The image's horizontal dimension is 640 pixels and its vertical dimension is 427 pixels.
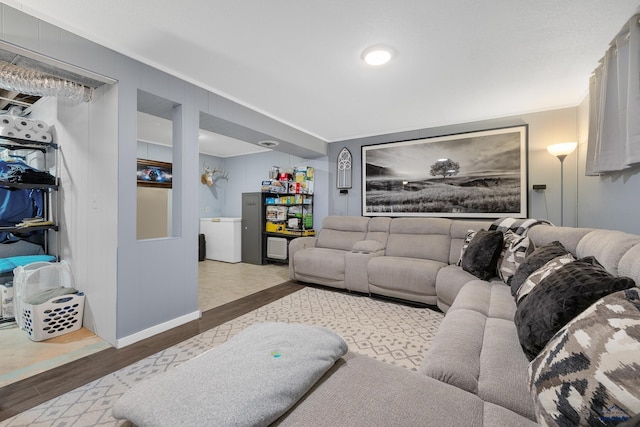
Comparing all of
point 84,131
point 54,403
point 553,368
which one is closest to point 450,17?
point 553,368

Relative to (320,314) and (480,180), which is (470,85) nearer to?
(480,180)

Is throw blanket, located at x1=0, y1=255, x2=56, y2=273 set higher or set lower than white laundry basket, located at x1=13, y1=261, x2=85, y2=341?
higher

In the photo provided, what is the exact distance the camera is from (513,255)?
2242 mm

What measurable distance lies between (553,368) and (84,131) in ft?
11.3

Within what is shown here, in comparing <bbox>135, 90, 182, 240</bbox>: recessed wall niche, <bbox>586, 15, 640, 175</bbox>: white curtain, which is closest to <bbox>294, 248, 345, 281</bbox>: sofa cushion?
<bbox>135, 90, 182, 240</bbox>: recessed wall niche

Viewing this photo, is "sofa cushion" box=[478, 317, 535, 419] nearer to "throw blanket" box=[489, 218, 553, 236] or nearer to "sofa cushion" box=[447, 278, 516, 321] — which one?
"sofa cushion" box=[447, 278, 516, 321]

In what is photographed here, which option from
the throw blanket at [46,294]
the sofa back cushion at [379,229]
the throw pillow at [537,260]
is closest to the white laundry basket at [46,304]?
the throw blanket at [46,294]

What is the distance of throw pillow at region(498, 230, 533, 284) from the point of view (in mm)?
2182

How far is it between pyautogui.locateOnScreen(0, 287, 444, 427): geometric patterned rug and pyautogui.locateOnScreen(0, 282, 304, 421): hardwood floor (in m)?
0.07

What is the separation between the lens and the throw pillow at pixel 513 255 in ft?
7.16

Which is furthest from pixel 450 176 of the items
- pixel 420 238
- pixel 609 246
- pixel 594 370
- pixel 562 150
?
pixel 594 370

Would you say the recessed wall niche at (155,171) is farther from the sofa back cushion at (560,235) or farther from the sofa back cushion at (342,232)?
the sofa back cushion at (560,235)

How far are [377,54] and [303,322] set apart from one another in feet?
7.89

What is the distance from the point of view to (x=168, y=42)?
6.61ft
